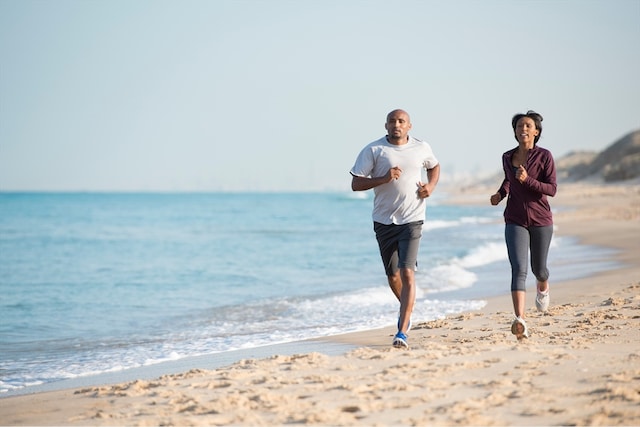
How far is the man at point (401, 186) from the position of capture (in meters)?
6.68

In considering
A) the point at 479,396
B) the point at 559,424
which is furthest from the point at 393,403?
the point at 559,424

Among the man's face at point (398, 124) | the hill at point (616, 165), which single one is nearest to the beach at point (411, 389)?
the man's face at point (398, 124)

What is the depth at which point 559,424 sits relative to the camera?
4.12 m

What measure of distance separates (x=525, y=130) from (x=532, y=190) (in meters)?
0.56

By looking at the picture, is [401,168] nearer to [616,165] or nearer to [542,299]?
[542,299]

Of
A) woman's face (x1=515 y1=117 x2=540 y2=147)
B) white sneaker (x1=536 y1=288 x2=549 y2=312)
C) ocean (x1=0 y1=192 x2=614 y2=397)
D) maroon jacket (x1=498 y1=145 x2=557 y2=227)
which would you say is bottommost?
ocean (x1=0 y1=192 x2=614 y2=397)

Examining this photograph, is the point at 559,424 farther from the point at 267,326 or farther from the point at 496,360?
the point at 267,326

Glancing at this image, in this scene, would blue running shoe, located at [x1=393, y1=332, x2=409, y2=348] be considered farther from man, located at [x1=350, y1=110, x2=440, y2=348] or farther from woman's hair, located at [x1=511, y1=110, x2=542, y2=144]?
woman's hair, located at [x1=511, y1=110, x2=542, y2=144]

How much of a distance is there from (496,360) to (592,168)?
99.7 metres

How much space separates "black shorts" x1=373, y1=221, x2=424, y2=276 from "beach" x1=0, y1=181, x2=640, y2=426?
2.66ft

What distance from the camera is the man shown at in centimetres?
668

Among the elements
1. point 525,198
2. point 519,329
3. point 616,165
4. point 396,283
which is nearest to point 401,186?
point 396,283

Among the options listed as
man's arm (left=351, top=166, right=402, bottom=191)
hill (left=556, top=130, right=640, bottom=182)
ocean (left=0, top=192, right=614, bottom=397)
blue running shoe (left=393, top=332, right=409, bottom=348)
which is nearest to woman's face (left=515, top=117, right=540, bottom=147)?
man's arm (left=351, top=166, right=402, bottom=191)

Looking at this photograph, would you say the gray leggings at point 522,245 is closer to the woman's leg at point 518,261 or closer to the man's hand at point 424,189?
the woman's leg at point 518,261
